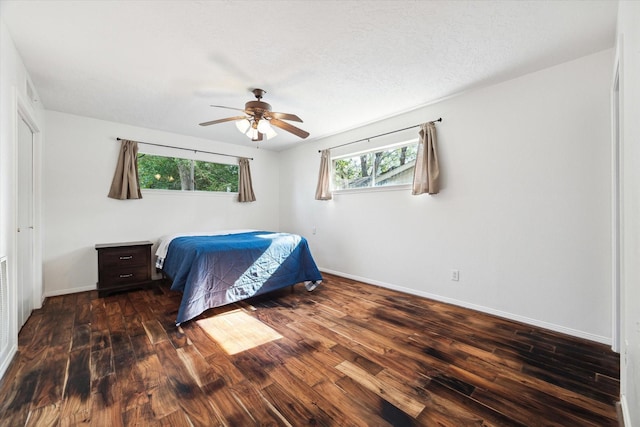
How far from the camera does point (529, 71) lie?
245 centimetres

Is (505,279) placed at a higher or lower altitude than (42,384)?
higher

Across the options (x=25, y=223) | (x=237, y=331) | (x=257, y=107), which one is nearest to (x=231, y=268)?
(x=237, y=331)

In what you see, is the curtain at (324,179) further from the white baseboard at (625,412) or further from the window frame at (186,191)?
the white baseboard at (625,412)

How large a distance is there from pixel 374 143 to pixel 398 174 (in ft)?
2.04

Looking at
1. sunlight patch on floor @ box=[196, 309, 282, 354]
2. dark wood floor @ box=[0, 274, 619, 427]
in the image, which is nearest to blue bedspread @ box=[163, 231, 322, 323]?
sunlight patch on floor @ box=[196, 309, 282, 354]

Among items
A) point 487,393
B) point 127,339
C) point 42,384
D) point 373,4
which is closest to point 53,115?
point 127,339

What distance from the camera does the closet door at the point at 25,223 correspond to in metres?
2.50

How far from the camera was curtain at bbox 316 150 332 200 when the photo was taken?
14.5 feet

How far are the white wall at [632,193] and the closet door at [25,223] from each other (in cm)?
427

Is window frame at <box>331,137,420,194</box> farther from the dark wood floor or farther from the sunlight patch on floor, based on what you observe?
the sunlight patch on floor

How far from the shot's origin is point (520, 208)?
8.32 ft

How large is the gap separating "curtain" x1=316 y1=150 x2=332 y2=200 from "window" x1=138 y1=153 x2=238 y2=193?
174 cm

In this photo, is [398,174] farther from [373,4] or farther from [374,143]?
[373,4]

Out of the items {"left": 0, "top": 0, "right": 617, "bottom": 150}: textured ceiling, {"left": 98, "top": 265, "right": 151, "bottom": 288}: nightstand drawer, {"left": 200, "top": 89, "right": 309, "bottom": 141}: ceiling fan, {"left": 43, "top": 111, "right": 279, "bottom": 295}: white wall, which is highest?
{"left": 0, "top": 0, "right": 617, "bottom": 150}: textured ceiling
